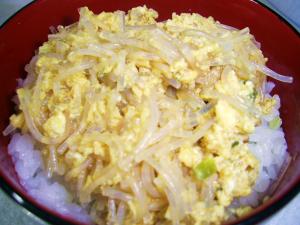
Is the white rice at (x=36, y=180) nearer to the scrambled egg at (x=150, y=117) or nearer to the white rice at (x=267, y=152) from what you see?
the scrambled egg at (x=150, y=117)

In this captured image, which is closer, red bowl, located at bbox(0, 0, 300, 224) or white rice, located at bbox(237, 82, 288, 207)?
white rice, located at bbox(237, 82, 288, 207)

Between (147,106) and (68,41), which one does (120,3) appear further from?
(147,106)

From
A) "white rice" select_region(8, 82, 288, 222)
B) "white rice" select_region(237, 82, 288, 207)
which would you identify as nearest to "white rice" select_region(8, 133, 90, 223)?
"white rice" select_region(8, 82, 288, 222)

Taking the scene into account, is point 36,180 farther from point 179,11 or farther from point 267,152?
point 179,11

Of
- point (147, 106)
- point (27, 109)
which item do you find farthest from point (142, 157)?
point (27, 109)

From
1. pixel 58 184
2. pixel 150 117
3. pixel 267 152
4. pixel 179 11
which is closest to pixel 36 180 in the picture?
pixel 58 184

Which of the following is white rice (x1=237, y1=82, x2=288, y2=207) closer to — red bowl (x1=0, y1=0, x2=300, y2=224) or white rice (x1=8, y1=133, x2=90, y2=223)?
red bowl (x1=0, y1=0, x2=300, y2=224)

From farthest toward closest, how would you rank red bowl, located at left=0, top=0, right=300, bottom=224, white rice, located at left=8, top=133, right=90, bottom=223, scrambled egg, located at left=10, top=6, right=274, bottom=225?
red bowl, located at left=0, top=0, right=300, bottom=224 < white rice, located at left=8, top=133, right=90, bottom=223 < scrambled egg, located at left=10, top=6, right=274, bottom=225

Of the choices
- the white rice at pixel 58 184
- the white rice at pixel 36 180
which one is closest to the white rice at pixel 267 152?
the white rice at pixel 58 184
